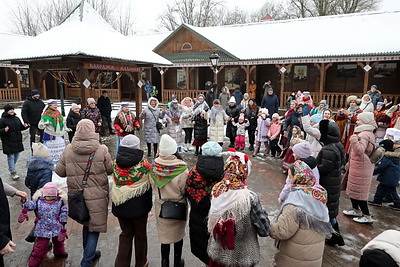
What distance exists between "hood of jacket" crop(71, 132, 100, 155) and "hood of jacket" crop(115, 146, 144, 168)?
0.44 metres

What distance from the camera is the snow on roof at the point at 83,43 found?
970 centimetres

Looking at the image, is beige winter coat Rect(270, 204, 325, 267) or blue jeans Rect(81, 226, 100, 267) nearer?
beige winter coat Rect(270, 204, 325, 267)

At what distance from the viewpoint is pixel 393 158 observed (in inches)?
208

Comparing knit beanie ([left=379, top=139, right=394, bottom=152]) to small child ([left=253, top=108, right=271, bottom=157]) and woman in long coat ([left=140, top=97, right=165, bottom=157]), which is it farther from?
woman in long coat ([left=140, top=97, right=165, bottom=157])

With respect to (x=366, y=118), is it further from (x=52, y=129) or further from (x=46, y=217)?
(x=52, y=129)

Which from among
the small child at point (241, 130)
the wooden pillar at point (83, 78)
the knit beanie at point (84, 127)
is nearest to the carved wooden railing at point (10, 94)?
the wooden pillar at point (83, 78)

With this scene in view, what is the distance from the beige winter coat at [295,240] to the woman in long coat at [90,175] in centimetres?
196

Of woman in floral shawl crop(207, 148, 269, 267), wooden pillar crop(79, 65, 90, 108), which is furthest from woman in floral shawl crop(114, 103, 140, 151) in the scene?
woman in floral shawl crop(207, 148, 269, 267)

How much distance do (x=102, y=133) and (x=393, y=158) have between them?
10.2m

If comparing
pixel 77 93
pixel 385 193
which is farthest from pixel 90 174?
pixel 77 93

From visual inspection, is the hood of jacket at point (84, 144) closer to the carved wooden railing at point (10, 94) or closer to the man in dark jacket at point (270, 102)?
the man in dark jacket at point (270, 102)

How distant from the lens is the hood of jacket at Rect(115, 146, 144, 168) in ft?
10.1

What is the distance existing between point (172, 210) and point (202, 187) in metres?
0.45

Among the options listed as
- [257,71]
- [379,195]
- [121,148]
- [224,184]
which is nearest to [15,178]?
[121,148]
